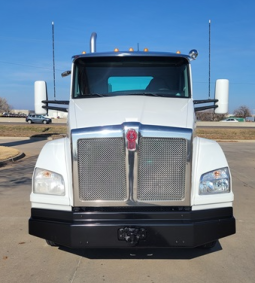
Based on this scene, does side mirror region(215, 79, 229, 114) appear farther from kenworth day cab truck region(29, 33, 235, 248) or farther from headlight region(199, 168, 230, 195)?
headlight region(199, 168, 230, 195)

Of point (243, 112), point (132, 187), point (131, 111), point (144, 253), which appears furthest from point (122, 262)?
point (243, 112)

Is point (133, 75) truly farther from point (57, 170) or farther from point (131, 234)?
point (131, 234)

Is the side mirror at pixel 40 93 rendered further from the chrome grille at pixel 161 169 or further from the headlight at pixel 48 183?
the chrome grille at pixel 161 169

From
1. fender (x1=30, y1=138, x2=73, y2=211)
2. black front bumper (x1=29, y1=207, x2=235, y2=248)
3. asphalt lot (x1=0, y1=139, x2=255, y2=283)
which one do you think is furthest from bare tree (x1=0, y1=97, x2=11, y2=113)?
black front bumper (x1=29, y1=207, x2=235, y2=248)

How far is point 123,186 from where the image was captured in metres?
3.13

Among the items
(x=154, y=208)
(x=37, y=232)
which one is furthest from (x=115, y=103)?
(x=37, y=232)

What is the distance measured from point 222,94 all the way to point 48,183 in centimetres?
309

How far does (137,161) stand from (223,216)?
107 cm

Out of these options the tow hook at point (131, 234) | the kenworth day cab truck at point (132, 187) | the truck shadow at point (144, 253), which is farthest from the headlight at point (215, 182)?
the truck shadow at point (144, 253)

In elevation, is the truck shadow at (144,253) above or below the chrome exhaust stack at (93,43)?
below

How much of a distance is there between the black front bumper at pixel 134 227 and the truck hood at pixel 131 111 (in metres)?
0.89

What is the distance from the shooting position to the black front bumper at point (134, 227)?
3.02 meters

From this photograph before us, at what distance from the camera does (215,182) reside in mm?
3262

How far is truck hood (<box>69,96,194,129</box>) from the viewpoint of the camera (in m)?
3.22
